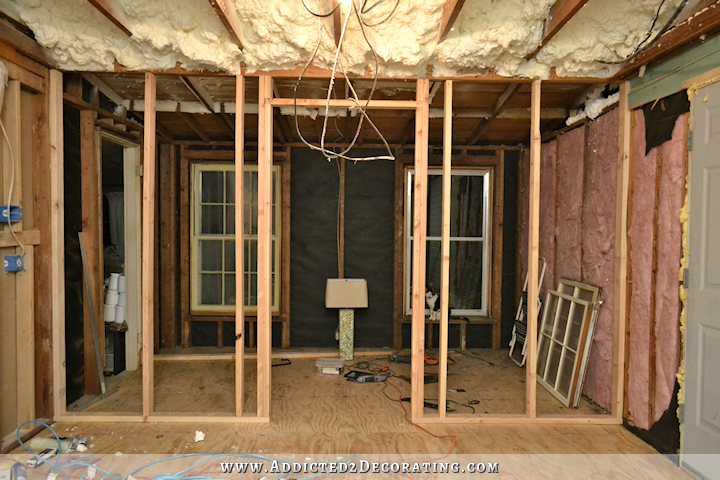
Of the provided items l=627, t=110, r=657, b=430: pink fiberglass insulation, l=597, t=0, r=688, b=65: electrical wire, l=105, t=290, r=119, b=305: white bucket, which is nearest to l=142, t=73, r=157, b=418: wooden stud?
l=105, t=290, r=119, b=305: white bucket

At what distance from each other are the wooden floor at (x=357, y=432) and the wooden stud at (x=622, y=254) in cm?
32

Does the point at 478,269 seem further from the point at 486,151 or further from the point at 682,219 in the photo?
the point at 682,219

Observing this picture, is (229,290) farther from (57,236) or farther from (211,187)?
(57,236)

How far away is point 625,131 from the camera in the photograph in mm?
2893

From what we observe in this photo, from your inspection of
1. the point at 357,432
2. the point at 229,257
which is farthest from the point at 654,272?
the point at 229,257

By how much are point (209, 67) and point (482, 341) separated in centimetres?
405

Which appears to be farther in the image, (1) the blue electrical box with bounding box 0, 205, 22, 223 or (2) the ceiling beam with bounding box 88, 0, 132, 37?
(1) the blue electrical box with bounding box 0, 205, 22, 223

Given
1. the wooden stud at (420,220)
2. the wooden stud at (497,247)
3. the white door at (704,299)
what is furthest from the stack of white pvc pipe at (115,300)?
the white door at (704,299)

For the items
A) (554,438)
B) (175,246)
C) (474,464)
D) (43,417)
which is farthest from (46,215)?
(554,438)

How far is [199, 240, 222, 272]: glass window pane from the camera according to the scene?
15.8 feet

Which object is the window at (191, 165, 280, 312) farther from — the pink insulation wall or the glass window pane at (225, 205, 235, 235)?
the pink insulation wall

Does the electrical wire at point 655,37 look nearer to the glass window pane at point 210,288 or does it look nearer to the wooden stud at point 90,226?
the wooden stud at point 90,226

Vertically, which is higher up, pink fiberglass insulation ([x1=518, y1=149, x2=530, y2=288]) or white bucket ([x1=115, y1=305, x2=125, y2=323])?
pink fiberglass insulation ([x1=518, y1=149, x2=530, y2=288])

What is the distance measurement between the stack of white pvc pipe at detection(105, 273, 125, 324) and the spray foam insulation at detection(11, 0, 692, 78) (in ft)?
6.41
